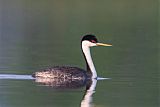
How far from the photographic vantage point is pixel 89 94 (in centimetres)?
1989

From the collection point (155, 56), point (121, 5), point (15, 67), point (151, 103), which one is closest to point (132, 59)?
point (155, 56)

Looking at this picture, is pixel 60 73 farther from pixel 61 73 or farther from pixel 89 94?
pixel 89 94

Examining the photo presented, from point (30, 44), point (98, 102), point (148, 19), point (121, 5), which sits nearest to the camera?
point (98, 102)

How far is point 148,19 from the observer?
5088cm

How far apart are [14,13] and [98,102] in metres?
34.3

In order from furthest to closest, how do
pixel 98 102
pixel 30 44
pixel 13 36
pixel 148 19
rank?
pixel 148 19
pixel 13 36
pixel 30 44
pixel 98 102

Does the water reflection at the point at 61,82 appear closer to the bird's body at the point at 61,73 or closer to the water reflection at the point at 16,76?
the bird's body at the point at 61,73

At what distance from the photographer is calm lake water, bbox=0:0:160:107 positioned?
1941 centimetres

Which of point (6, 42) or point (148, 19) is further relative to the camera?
point (148, 19)

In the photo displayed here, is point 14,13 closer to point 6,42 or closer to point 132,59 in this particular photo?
point 6,42

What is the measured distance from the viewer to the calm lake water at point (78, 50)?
19.4m

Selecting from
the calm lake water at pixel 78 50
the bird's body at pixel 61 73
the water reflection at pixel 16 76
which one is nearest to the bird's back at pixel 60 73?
the bird's body at pixel 61 73

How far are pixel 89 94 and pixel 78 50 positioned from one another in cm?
1145

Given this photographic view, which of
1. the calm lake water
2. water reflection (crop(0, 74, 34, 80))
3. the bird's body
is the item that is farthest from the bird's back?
the calm lake water
